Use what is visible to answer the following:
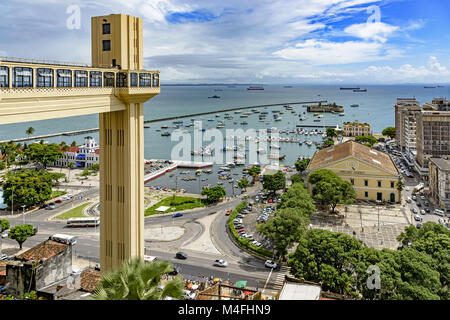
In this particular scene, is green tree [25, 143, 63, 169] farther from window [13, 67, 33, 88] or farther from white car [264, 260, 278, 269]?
window [13, 67, 33, 88]

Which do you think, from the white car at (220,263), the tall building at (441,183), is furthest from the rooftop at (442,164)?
the white car at (220,263)

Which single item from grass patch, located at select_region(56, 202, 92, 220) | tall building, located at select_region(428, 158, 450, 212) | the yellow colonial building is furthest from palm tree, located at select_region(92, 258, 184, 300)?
tall building, located at select_region(428, 158, 450, 212)

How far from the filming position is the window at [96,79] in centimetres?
982

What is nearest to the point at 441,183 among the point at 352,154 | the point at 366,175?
the point at 366,175

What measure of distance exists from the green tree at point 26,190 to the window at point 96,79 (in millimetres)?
24747

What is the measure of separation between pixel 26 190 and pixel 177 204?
1276 cm

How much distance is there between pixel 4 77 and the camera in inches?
289

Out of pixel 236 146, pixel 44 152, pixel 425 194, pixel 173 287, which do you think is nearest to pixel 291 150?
pixel 236 146

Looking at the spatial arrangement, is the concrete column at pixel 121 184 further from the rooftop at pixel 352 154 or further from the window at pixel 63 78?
the rooftop at pixel 352 154

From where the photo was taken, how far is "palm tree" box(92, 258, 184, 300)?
5.11 meters

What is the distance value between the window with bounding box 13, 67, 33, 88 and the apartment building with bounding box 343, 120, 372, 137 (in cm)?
7076

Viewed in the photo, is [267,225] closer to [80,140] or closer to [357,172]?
[357,172]
